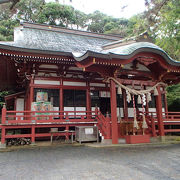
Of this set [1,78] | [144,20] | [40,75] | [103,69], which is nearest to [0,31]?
[1,78]

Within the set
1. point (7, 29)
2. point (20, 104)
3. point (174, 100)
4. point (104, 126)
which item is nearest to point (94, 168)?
point (104, 126)

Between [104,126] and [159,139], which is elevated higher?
[104,126]

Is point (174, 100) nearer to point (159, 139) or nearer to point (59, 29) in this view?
point (159, 139)

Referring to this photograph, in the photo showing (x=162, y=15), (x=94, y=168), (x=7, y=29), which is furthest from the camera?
(x=7, y=29)

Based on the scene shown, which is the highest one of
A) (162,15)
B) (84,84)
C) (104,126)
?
(162,15)

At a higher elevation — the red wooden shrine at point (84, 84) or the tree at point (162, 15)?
the tree at point (162, 15)

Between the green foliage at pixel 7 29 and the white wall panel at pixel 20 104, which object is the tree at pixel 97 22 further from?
the white wall panel at pixel 20 104

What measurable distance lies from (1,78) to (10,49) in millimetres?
7226

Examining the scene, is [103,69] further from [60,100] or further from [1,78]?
[1,78]

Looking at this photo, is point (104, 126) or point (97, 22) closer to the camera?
point (104, 126)

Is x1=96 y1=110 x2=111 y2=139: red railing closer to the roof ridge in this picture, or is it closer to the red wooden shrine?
the red wooden shrine

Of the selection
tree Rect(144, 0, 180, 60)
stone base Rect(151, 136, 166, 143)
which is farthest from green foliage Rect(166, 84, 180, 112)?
tree Rect(144, 0, 180, 60)

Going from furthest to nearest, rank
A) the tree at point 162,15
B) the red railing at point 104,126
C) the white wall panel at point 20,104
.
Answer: the white wall panel at point 20,104 < the red railing at point 104,126 < the tree at point 162,15

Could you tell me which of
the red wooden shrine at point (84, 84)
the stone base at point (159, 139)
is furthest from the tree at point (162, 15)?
the stone base at point (159, 139)
